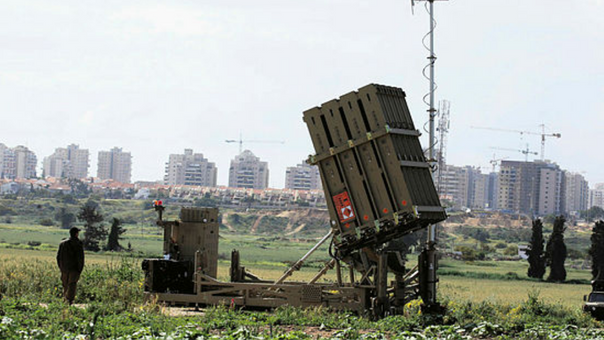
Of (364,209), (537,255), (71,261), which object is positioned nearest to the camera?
(71,261)

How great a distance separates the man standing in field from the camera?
19312 mm

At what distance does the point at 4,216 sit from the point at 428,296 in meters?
143

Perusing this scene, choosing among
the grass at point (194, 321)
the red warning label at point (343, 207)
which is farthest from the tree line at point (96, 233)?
the red warning label at point (343, 207)

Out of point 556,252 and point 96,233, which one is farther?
point 96,233

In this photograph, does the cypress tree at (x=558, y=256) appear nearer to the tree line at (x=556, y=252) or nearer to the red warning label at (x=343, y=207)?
the tree line at (x=556, y=252)

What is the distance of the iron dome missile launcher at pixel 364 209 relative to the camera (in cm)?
1912

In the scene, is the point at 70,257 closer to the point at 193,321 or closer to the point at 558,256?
the point at 193,321

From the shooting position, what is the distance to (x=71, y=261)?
63.3ft

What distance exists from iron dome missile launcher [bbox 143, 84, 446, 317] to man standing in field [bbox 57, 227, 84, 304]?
1925mm

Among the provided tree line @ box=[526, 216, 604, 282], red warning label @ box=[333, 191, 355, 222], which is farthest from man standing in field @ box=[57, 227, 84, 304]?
tree line @ box=[526, 216, 604, 282]

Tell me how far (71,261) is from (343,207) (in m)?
6.61

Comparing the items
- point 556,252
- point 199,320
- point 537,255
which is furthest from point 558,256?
point 199,320

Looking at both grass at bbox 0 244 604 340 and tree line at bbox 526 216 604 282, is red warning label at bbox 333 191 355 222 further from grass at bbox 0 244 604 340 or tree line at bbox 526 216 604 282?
tree line at bbox 526 216 604 282

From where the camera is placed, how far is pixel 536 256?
228 ft
